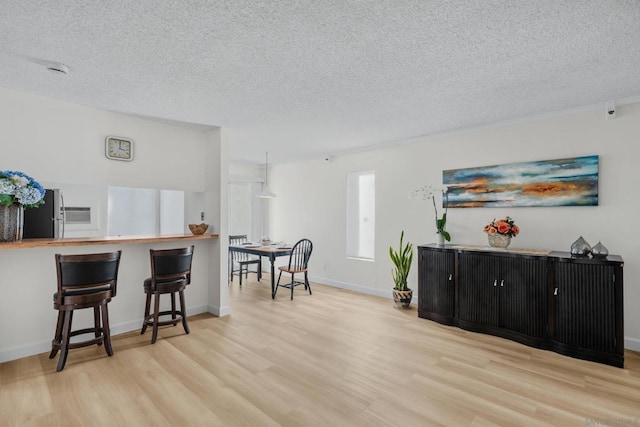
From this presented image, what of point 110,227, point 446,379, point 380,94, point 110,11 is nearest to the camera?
point 110,11

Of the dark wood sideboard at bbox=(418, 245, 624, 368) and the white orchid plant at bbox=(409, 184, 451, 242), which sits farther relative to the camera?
the white orchid plant at bbox=(409, 184, 451, 242)

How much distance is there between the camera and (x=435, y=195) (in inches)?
179

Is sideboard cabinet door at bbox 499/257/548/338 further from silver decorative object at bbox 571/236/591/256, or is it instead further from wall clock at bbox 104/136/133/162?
wall clock at bbox 104/136/133/162

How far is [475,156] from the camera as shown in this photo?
4176 mm

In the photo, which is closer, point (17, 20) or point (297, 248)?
point (17, 20)

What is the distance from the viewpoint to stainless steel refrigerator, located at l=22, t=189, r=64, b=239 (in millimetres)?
3094

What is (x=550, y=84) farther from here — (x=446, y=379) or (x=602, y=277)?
(x=446, y=379)

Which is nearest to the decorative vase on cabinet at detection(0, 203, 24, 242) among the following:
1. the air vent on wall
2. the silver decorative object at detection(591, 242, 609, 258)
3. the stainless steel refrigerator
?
the stainless steel refrigerator

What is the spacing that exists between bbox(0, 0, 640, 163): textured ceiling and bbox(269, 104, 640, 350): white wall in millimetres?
331

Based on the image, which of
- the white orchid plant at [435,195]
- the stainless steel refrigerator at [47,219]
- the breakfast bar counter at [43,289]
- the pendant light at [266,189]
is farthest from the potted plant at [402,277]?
the stainless steel refrigerator at [47,219]

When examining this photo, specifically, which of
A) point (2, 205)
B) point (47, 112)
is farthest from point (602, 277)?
point (47, 112)

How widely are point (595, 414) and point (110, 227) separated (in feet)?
16.2

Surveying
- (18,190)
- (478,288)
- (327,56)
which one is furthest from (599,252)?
(18,190)

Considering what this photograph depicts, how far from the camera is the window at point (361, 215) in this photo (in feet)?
18.5
